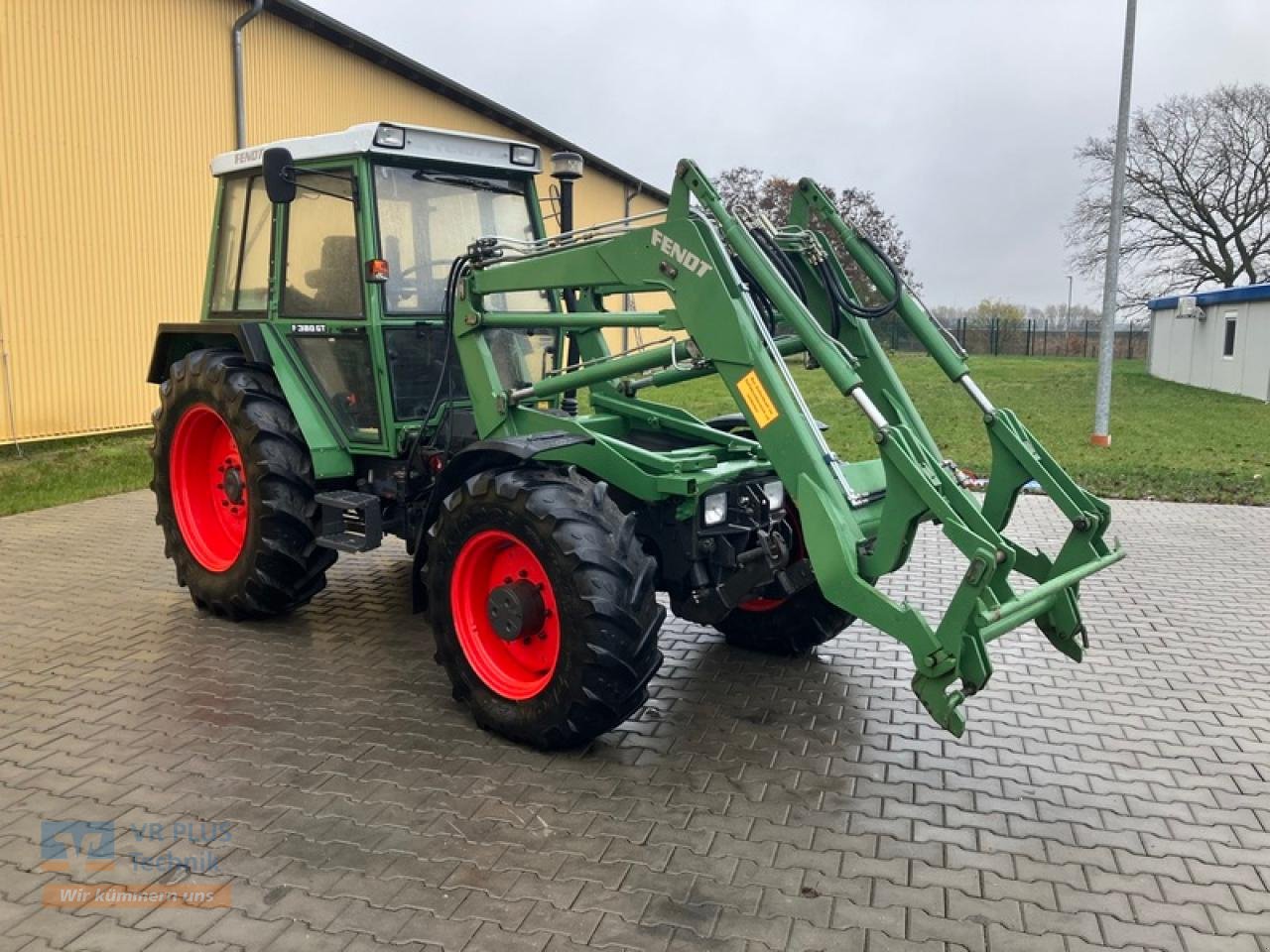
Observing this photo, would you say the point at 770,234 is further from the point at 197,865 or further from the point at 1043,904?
the point at 197,865

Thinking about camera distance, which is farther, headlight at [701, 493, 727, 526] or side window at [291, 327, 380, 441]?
side window at [291, 327, 380, 441]

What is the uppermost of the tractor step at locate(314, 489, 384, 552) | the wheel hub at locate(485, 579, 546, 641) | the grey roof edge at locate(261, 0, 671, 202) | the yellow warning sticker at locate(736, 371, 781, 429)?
the grey roof edge at locate(261, 0, 671, 202)

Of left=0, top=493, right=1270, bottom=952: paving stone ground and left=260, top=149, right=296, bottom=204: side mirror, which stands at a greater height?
left=260, top=149, right=296, bottom=204: side mirror

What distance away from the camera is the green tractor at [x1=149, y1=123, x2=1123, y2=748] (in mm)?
4027

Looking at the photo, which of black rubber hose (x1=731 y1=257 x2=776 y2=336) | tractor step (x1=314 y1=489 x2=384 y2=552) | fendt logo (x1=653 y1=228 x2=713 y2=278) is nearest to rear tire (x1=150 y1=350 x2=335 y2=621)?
tractor step (x1=314 y1=489 x2=384 y2=552)

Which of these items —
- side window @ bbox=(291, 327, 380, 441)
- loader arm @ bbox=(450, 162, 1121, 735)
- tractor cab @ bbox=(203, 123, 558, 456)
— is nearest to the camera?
loader arm @ bbox=(450, 162, 1121, 735)

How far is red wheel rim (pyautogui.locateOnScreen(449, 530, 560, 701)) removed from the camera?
4434mm

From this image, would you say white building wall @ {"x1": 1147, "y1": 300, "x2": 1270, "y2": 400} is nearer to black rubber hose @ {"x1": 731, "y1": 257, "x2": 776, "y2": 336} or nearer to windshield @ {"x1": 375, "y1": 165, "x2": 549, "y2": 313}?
windshield @ {"x1": 375, "y1": 165, "x2": 549, "y2": 313}

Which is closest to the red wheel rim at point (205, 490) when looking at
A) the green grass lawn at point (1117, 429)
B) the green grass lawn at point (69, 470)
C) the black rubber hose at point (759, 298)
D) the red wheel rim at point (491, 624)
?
A: the red wheel rim at point (491, 624)

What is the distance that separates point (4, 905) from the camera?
317 cm

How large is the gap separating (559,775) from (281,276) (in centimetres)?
334

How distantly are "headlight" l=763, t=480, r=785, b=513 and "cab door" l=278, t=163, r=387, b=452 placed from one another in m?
2.12

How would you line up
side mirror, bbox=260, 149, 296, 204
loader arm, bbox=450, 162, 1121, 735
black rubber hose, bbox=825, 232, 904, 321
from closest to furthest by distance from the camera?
1. loader arm, bbox=450, 162, 1121, 735
2. black rubber hose, bbox=825, 232, 904, 321
3. side mirror, bbox=260, 149, 296, 204

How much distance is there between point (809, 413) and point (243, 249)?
3.77 meters
